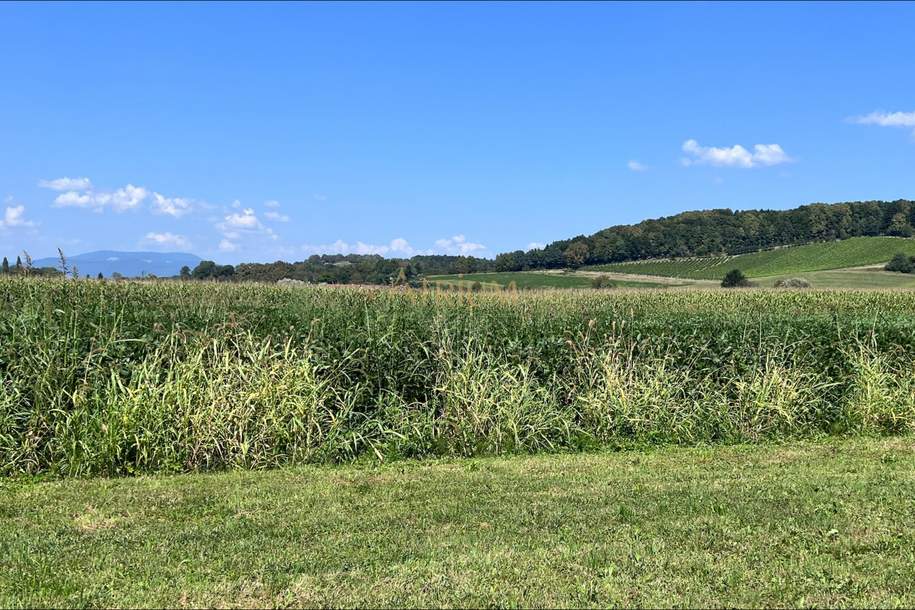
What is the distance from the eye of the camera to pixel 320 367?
7.06m

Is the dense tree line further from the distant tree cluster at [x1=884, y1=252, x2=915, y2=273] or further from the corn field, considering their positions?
the distant tree cluster at [x1=884, y1=252, x2=915, y2=273]

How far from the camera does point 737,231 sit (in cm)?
8488

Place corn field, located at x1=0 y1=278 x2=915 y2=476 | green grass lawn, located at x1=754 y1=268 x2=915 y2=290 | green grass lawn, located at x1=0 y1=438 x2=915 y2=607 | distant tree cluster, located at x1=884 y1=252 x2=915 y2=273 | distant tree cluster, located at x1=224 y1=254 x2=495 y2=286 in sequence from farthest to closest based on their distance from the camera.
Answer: distant tree cluster, located at x1=884 y1=252 x2=915 y2=273
green grass lawn, located at x1=754 y1=268 x2=915 y2=290
distant tree cluster, located at x1=224 y1=254 x2=495 y2=286
corn field, located at x1=0 y1=278 x2=915 y2=476
green grass lawn, located at x1=0 y1=438 x2=915 y2=607

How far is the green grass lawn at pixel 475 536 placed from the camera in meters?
3.37

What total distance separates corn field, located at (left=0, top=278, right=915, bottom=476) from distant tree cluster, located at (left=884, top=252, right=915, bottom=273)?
60168 millimetres

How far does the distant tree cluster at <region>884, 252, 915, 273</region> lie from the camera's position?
197 feet


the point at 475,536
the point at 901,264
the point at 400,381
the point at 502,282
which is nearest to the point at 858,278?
the point at 901,264

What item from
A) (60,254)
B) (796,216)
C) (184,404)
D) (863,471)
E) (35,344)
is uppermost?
(796,216)

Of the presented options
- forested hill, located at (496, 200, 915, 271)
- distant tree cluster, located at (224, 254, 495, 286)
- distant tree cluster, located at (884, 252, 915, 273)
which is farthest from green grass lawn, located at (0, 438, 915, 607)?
forested hill, located at (496, 200, 915, 271)

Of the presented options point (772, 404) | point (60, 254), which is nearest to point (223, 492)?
point (60, 254)

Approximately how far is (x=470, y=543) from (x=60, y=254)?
688 centimetres

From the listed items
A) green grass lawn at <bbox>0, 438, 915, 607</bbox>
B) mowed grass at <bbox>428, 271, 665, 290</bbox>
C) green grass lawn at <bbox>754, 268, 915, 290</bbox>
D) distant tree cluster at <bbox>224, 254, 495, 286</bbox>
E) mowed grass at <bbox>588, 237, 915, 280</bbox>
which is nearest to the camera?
green grass lawn at <bbox>0, 438, 915, 607</bbox>

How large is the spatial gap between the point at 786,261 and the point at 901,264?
44.5 feet

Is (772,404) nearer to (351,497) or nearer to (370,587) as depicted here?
(351,497)
